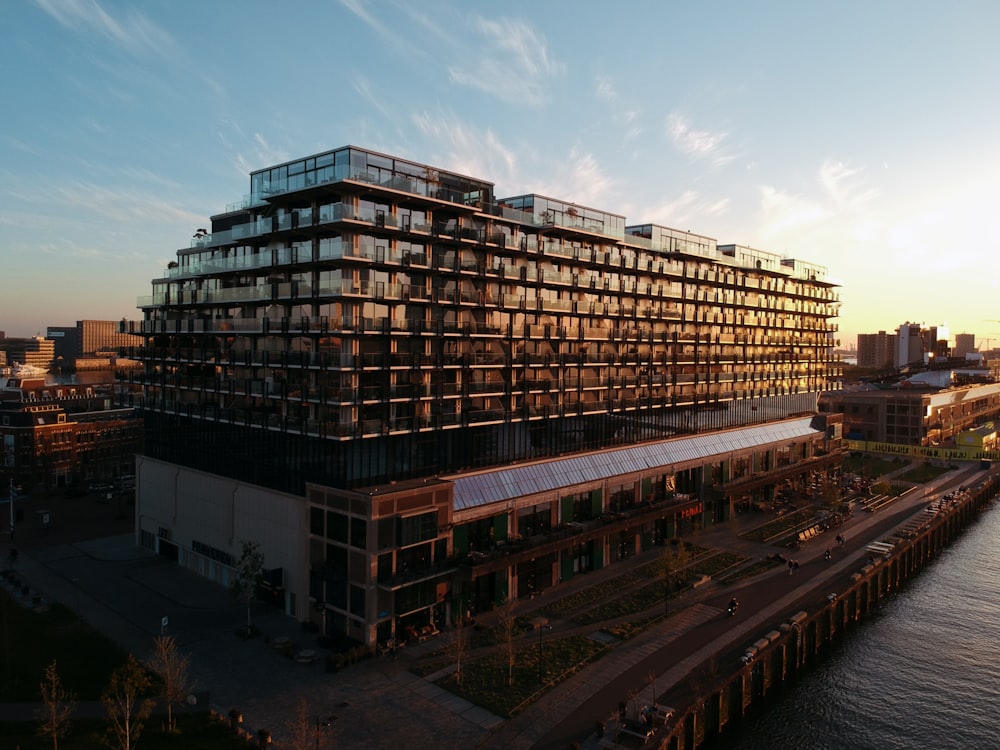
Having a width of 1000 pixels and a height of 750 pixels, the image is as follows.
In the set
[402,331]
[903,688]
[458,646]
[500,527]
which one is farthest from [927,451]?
[458,646]

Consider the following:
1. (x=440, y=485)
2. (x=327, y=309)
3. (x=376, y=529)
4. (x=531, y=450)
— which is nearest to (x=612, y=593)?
(x=531, y=450)

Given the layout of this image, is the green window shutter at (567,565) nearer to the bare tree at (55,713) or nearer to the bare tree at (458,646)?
the bare tree at (458,646)

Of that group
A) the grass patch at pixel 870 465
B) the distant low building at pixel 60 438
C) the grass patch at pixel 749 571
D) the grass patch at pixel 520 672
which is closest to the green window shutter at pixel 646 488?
the grass patch at pixel 749 571

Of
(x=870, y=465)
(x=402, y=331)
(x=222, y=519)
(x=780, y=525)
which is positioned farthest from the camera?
(x=870, y=465)

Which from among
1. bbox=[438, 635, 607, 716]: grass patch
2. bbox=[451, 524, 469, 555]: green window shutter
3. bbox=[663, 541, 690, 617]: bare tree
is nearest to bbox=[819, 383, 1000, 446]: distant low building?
bbox=[663, 541, 690, 617]: bare tree

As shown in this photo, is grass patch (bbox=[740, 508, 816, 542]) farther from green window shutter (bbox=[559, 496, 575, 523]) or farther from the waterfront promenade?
green window shutter (bbox=[559, 496, 575, 523])

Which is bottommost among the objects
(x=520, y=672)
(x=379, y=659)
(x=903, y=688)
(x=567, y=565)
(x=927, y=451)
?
(x=903, y=688)

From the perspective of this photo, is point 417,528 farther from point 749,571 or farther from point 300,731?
point 749,571

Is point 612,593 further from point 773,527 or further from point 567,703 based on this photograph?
point 773,527
